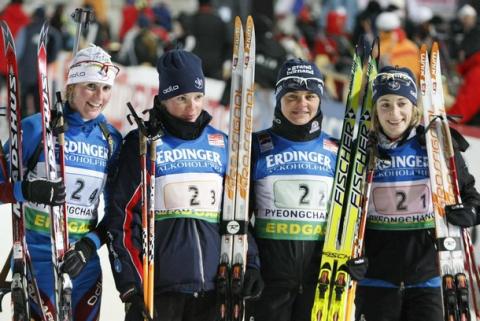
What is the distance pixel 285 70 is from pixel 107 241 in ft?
4.15

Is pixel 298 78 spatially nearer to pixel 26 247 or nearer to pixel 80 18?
pixel 80 18

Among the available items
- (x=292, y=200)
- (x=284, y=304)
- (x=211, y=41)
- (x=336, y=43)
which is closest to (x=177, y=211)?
(x=292, y=200)

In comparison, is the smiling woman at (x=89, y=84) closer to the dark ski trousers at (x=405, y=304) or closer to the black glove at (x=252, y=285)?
the black glove at (x=252, y=285)

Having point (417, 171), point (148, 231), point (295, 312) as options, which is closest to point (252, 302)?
point (295, 312)

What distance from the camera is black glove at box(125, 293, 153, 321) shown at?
17.4 ft

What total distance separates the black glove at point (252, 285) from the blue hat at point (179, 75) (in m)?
0.93

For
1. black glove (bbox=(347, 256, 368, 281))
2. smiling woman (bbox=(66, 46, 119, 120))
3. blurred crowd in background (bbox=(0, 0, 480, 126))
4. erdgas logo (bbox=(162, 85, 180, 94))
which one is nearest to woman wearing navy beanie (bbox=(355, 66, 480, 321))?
black glove (bbox=(347, 256, 368, 281))

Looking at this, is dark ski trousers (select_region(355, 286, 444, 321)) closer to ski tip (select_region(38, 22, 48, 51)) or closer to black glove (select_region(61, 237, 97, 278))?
black glove (select_region(61, 237, 97, 278))

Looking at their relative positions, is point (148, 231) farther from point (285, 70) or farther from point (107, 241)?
point (285, 70)

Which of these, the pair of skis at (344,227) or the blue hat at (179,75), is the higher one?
the blue hat at (179,75)

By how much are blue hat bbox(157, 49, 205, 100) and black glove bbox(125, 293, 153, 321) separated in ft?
3.23

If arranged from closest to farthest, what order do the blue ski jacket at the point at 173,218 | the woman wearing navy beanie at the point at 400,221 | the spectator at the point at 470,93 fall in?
the blue ski jacket at the point at 173,218 → the woman wearing navy beanie at the point at 400,221 → the spectator at the point at 470,93

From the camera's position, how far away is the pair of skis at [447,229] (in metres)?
5.72

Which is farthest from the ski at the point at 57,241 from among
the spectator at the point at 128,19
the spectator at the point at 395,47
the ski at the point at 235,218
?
the spectator at the point at 128,19
